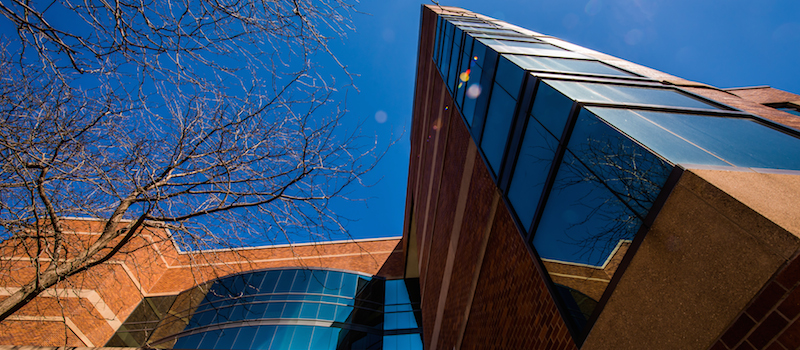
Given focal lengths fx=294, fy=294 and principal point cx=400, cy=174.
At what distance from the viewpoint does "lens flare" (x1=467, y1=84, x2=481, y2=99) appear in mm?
7126

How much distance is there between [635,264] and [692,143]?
1253 millimetres

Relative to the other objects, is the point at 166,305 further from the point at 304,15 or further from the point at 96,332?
the point at 304,15

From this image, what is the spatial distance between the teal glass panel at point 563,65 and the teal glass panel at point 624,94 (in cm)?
79

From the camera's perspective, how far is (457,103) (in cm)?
888

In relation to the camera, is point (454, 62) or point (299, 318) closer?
point (454, 62)

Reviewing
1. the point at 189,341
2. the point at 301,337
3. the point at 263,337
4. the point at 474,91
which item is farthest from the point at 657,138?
the point at 189,341

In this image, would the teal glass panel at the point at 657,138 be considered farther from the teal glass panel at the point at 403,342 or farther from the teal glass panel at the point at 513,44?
the teal glass panel at the point at 403,342

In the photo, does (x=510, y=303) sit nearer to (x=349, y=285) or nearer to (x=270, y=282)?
(x=349, y=285)

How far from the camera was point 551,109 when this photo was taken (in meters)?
4.00

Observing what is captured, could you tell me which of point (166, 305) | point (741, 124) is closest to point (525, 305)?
point (741, 124)

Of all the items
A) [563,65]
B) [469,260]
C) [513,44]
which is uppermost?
[513,44]

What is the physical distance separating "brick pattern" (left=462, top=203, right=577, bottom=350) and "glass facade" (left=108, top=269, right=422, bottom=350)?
8846 mm

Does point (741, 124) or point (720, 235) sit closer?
point (720, 235)

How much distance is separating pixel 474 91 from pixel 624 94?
372cm
